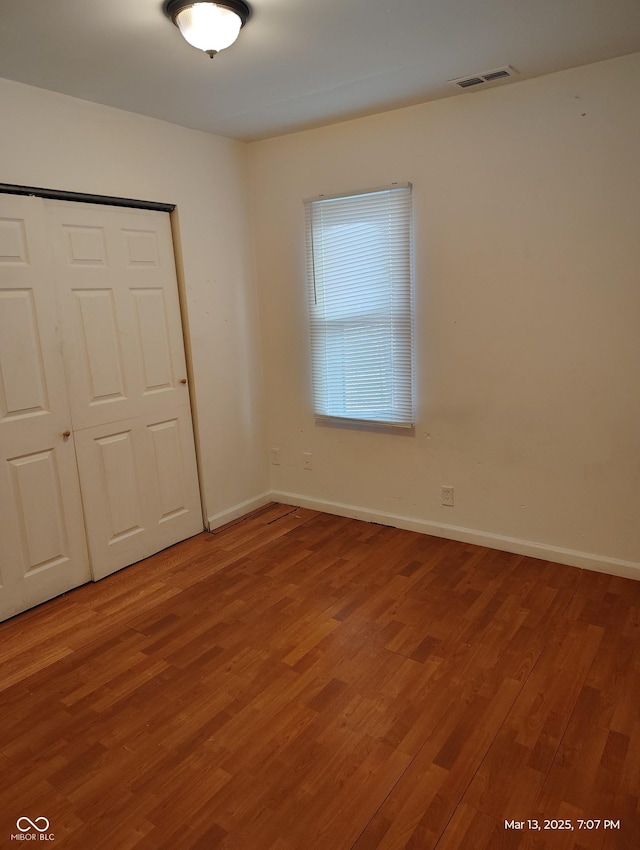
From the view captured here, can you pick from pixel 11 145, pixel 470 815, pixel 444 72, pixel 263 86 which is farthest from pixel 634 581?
pixel 11 145

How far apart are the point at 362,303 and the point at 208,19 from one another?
181cm

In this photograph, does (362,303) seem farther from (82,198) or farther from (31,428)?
(31,428)

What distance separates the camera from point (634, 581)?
9.58ft

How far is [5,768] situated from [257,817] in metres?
0.93

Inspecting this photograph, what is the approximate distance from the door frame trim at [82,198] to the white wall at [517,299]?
895 millimetres

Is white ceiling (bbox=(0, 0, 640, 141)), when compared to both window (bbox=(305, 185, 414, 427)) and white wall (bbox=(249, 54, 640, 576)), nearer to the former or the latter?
white wall (bbox=(249, 54, 640, 576))

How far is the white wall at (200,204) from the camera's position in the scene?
8.96 feet

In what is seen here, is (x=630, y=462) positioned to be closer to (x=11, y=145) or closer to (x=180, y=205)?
(x=180, y=205)

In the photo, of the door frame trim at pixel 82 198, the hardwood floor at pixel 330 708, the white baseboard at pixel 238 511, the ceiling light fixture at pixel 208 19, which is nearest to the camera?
the hardwood floor at pixel 330 708

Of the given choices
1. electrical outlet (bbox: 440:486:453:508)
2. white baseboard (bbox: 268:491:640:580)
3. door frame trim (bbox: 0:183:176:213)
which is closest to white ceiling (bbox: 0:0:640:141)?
door frame trim (bbox: 0:183:176:213)

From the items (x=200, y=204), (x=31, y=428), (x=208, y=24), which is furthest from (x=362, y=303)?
(x=31, y=428)

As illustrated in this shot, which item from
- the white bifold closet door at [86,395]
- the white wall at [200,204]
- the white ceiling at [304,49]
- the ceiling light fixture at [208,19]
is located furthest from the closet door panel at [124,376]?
the ceiling light fixture at [208,19]

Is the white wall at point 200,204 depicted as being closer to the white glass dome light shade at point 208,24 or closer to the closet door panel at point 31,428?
the closet door panel at point 31,428

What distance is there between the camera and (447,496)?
352 cm
